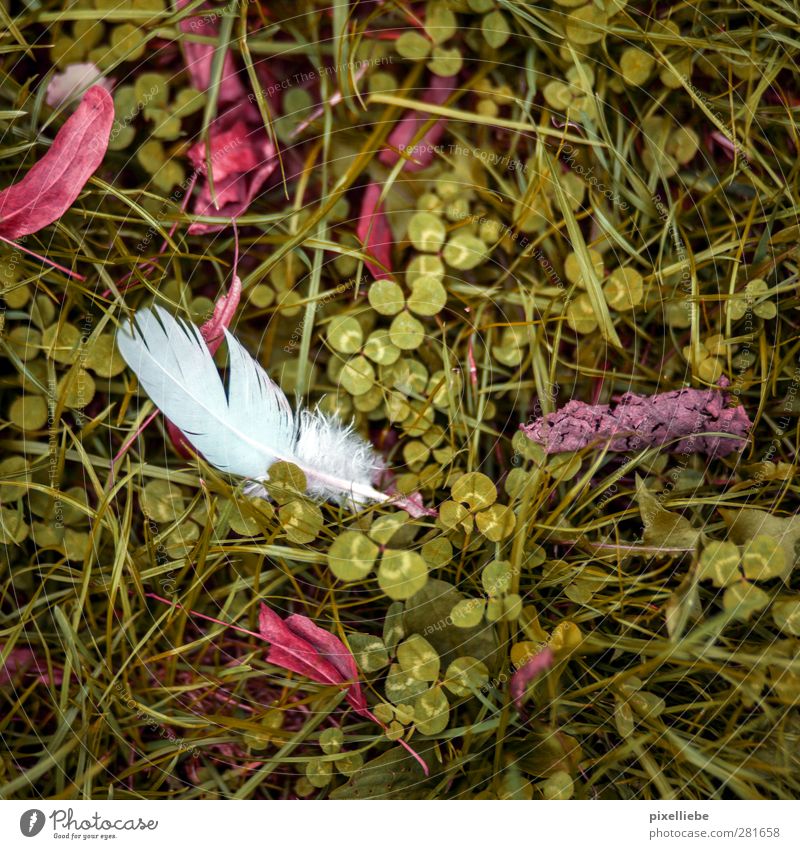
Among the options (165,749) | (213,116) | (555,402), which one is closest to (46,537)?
(165,749)

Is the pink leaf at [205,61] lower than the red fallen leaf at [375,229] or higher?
higher

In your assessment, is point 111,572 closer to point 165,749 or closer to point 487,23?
point 165,749

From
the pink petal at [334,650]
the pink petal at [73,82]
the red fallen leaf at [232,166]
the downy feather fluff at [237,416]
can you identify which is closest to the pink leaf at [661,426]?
the downy feather fluff at [237,416]

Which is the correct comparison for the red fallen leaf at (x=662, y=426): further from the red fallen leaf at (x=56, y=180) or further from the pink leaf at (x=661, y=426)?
the red fallen leaf at (x=56, y=180)

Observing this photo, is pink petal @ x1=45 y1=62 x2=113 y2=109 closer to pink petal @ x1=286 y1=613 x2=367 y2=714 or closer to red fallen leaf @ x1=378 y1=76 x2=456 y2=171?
red fallen leaf @ x1=378 y1=76 x2=456 y2=171

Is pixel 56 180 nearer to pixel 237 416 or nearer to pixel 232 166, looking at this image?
pixel 232 166

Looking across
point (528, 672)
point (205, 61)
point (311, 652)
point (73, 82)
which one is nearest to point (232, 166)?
point (205, 61)

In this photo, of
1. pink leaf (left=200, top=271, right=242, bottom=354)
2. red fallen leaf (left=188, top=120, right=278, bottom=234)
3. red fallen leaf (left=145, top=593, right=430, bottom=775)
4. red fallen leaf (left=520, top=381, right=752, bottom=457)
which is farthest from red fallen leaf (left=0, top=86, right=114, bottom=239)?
red fallen leaf (left=520, top=381, right=752, bottom=457)
